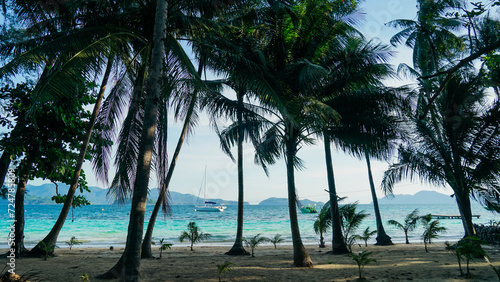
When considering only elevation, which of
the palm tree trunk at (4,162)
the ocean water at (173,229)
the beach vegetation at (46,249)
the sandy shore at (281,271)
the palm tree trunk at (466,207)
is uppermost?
the palm tree trunk at (4,162)

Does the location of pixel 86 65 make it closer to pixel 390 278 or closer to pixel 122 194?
pixel 122 194

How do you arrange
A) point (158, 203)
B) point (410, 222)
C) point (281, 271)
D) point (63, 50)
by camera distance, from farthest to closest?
point (410, 222) < point (158, 203) < point (281, 271) < point (63, 50)

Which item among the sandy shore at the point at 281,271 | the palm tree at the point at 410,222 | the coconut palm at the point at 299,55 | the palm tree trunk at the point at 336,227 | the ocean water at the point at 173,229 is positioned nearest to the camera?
the sandy shore at the point at 281,271

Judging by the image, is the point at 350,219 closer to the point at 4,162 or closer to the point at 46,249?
the point at 46,249

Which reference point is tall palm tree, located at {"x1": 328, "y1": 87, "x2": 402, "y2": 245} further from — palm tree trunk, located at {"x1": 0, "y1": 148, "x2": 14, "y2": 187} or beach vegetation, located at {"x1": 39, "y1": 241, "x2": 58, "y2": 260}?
beach vegetation, located at {"x1": 39, "y1": 241, "x2": 58, "y2": 260}

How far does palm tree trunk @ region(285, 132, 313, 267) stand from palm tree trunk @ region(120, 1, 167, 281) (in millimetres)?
4341

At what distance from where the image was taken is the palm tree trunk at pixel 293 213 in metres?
7.59

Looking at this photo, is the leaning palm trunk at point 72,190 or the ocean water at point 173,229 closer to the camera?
the leaning palm trunk at point 72,190

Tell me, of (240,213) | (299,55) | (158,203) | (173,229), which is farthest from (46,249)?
(173,229)

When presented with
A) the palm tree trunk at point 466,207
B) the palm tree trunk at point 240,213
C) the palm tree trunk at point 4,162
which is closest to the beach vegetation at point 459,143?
the palm tree trunk at point 466,207

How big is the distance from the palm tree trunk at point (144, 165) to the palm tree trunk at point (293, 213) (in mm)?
4341

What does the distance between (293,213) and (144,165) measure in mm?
4647

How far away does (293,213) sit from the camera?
7.90 m

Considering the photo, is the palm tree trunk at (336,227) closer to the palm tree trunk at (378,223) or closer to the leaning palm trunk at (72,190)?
the palm tree trunk at (378,223)
